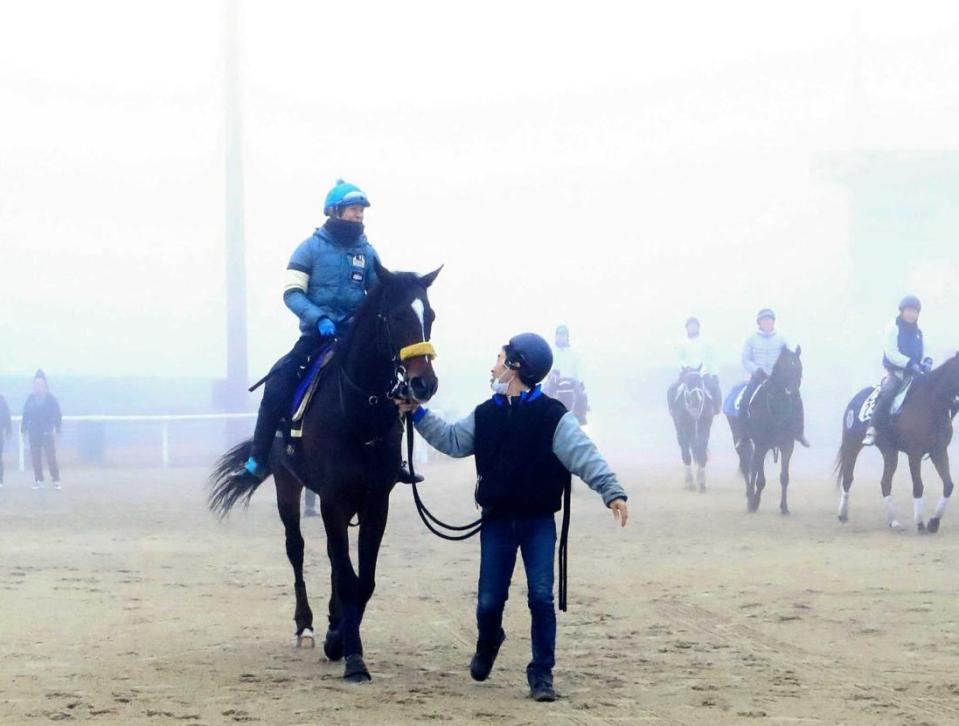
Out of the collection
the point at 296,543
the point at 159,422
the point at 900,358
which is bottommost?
the point at 296,543

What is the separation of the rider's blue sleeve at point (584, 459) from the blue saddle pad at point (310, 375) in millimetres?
1803

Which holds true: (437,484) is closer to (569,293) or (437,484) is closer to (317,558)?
(317,558)

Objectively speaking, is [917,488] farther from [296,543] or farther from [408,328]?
[408,328]

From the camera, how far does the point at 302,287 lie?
821 cm

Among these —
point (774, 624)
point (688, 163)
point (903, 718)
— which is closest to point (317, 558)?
point (774, 624)

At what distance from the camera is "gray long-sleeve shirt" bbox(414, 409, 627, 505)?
6.71 metres

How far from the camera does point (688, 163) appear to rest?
234 feet

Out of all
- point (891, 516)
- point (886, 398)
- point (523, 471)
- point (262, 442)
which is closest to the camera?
point (523, 471)

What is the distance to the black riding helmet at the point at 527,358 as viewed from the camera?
695cm

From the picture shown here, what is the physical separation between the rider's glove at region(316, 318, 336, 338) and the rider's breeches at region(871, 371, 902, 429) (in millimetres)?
9546

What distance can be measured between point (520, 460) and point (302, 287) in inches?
78.9

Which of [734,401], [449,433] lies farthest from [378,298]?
[734,401]

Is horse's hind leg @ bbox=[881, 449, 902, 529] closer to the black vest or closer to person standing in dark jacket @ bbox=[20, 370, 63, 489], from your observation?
the black vest

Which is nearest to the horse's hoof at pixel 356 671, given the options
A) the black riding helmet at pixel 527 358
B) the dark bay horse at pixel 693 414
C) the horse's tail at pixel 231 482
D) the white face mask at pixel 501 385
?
the white face mask at pixel 501 385
